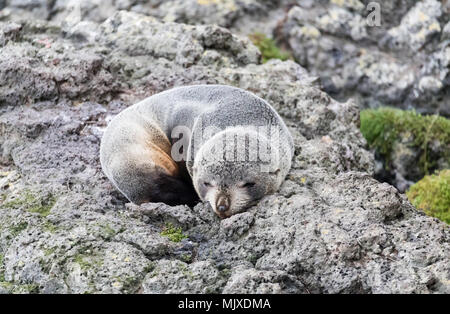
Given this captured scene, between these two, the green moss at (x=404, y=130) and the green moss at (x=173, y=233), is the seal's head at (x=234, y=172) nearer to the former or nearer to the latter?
the green moss at (x=173, y=233)

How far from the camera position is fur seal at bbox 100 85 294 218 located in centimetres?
528

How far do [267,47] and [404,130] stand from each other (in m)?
2.79

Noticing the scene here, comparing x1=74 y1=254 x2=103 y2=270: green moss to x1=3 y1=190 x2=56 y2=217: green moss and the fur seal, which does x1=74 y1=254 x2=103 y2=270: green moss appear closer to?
x1=3 y1=190 x2=56 y2=217: green moss

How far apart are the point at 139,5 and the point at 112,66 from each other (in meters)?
3.36

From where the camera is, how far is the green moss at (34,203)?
539cm

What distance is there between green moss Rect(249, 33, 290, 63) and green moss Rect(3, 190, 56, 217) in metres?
6.12

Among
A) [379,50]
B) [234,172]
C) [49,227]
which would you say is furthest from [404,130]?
[49,227]

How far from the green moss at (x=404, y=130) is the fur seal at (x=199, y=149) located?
406 cm

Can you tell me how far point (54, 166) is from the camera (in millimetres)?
6297

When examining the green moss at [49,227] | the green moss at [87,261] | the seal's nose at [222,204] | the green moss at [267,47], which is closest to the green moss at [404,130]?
the green moss at [267,47]

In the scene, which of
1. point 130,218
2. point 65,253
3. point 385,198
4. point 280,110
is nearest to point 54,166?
point 130,218

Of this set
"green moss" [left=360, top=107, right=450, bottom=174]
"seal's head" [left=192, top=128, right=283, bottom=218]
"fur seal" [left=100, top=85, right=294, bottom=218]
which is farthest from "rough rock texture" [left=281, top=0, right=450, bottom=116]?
"seal's head" [left=192, top=128, right=283, bottom=218]
